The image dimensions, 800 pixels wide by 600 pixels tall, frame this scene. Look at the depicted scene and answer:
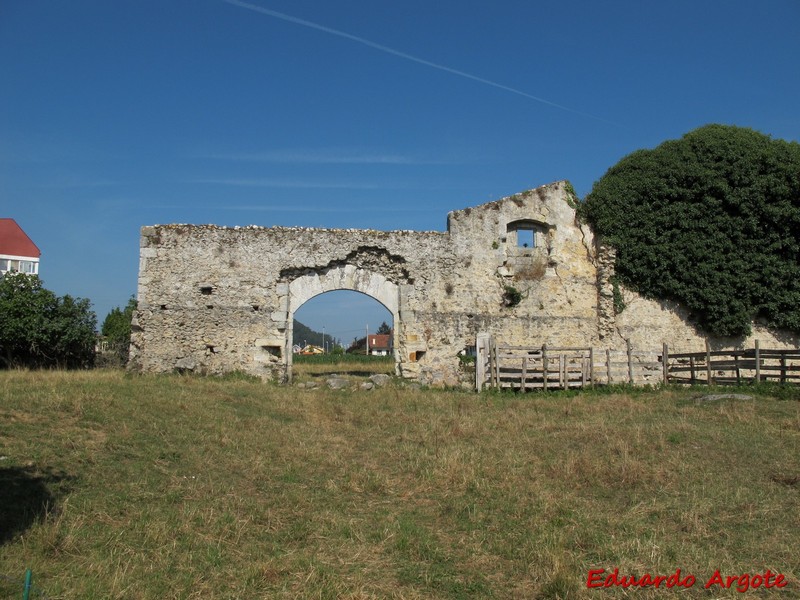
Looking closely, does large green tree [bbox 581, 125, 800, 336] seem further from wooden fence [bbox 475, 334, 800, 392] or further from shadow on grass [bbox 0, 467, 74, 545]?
shadow on grass [bbox 0, 467, 74, 545]

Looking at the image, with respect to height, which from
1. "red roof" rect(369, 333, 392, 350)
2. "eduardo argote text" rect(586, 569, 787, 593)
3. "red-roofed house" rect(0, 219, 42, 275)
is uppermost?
"red-roofed house" rect(0, 219, 42, 275)

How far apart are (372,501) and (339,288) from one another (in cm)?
1003

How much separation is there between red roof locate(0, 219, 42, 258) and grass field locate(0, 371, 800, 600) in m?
43.6

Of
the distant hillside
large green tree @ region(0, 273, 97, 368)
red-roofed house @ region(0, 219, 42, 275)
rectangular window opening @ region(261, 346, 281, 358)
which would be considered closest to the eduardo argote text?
rectangular window opening @ region(261, 346, 281, 358)

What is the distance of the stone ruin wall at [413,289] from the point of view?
15.8 metres

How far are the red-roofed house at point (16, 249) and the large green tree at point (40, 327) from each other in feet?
109

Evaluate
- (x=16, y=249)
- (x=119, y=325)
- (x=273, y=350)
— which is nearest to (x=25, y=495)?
(x=273, y=350)

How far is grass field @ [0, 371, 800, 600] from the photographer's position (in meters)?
4.75

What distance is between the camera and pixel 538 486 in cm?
705

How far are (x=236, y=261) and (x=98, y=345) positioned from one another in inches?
339

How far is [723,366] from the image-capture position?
1625 cm

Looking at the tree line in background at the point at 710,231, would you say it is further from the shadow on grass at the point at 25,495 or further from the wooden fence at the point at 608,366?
the shadow on grass at the point at 25,495

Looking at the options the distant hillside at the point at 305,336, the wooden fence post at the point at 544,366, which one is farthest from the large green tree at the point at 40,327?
the distant hillside at the point at 305,336

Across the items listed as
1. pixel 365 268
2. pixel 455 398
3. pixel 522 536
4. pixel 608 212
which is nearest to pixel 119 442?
pixel 522 536
